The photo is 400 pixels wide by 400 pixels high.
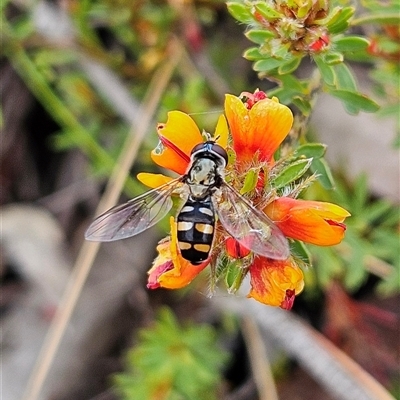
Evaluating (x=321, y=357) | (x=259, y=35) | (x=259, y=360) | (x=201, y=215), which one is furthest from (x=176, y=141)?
(x=259, y=360)

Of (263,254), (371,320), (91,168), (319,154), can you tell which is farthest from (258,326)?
(263,254)

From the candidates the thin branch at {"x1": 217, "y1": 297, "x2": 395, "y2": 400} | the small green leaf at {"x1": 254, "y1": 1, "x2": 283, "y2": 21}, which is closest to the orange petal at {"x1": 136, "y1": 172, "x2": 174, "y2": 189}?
the small green leaf at {"x1": 254, "y1": 1, "x2": 283, "y2": 21}

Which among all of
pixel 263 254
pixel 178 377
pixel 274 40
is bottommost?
pixel 178 377

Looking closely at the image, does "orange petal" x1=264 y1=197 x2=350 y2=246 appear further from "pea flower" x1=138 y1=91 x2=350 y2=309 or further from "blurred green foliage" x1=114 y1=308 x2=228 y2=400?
"blurred green foliage" x1=114 y1=308 x2=228 y2=400

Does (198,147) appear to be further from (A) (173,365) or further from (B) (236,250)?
(A) (173,365)

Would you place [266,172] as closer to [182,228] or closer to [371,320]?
[182,228]

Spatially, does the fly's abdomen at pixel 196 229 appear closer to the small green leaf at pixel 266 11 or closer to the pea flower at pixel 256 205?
the pea flower at pixel 256 205

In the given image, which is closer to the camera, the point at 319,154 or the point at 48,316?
the point at 319,154
